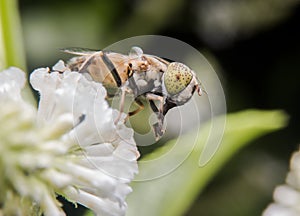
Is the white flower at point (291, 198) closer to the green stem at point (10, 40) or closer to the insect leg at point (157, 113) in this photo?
the insect leg at point (157, 113)

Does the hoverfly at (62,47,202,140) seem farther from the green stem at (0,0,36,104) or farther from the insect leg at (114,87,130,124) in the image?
the green stem at (0,0,36,104)

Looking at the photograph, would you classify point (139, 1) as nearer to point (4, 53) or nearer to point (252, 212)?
point (252, 212)

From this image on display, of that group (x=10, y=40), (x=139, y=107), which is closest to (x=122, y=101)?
(x=139, y=107)

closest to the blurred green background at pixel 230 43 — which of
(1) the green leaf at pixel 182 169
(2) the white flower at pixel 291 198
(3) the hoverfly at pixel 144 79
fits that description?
(1) the green leaf at pixel 182 169

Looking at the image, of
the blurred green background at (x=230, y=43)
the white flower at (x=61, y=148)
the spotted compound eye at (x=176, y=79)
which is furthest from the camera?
the blurred green background at (x=230, y=43)

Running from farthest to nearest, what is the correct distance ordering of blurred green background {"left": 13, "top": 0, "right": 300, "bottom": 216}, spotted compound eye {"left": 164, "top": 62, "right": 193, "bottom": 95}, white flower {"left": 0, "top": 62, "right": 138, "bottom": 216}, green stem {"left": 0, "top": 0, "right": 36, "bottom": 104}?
blurred green background {"left": 13, "top": 0, "right": 300, "bottom": 216}, green stem {"left": 0, "top": 0, "right": 36, "bottom": 104}, spotted compound eye {"left": 164, "top": 62, "right": 193, "bottom": 95}, white flower {"left": 0, "top": 62, "right": 138, "bottom": 216}

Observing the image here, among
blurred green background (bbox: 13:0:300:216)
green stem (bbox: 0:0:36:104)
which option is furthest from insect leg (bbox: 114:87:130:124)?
blurred green background (bbox: 13:0:300:216)

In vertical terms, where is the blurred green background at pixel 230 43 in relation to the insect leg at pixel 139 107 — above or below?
below
